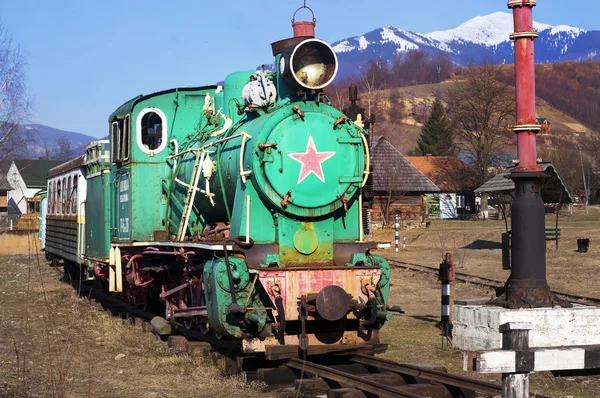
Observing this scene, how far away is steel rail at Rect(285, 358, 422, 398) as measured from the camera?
8.08m

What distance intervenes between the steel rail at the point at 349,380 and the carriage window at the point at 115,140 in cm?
609

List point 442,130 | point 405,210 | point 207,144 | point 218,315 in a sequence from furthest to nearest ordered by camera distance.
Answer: point 442,130
point 405,210
point 207,144
point 218,315

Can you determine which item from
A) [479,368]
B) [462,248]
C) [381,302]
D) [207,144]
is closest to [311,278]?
[381,302]

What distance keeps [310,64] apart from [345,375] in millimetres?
4040

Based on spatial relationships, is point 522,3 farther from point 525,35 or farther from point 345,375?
point 345,375

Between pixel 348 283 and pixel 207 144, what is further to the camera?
pixel 207 144

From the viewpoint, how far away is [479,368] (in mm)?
5137

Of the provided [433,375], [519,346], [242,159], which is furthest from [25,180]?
[519,346]

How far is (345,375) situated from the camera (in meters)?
8.88

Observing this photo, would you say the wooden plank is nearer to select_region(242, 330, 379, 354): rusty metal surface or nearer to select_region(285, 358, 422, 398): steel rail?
select_region(285, 358, 422, 398): steel rail

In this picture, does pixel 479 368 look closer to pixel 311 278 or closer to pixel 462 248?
pixel 311 278

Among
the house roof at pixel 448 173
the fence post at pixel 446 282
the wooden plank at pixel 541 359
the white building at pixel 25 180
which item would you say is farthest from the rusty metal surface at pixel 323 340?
the white building at pixel 25 180

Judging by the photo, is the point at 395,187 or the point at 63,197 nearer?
the point at 63,197

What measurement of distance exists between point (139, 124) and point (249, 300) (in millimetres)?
4749
